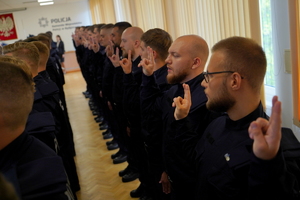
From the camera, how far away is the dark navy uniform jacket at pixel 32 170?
53.0 inches

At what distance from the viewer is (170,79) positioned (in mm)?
2811

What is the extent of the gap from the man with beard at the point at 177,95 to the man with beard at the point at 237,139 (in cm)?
32

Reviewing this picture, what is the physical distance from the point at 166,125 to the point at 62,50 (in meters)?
17.9

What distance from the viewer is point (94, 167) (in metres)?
5.46

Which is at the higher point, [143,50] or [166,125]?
[143,50]

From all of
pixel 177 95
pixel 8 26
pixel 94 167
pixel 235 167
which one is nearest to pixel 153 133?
pixel 177 95

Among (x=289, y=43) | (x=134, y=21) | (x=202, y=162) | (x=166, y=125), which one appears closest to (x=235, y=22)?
(x=289, y=43)

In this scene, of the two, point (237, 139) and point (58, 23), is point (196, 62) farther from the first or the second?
point (58, 23)

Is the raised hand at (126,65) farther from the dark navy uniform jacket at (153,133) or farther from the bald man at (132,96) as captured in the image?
the dark navy uniform jacket at (153,133)

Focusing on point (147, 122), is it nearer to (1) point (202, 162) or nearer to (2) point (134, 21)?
(1) point (202, 162)

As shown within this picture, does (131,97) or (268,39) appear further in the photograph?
(268,39)

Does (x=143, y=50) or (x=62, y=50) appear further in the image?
(x=62, y=50)

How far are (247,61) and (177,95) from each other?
0.97 m

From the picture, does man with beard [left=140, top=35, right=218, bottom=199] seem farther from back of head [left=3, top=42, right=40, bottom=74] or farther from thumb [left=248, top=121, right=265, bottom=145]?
back of head [left=3, top=42, right=40, bottom=74]
